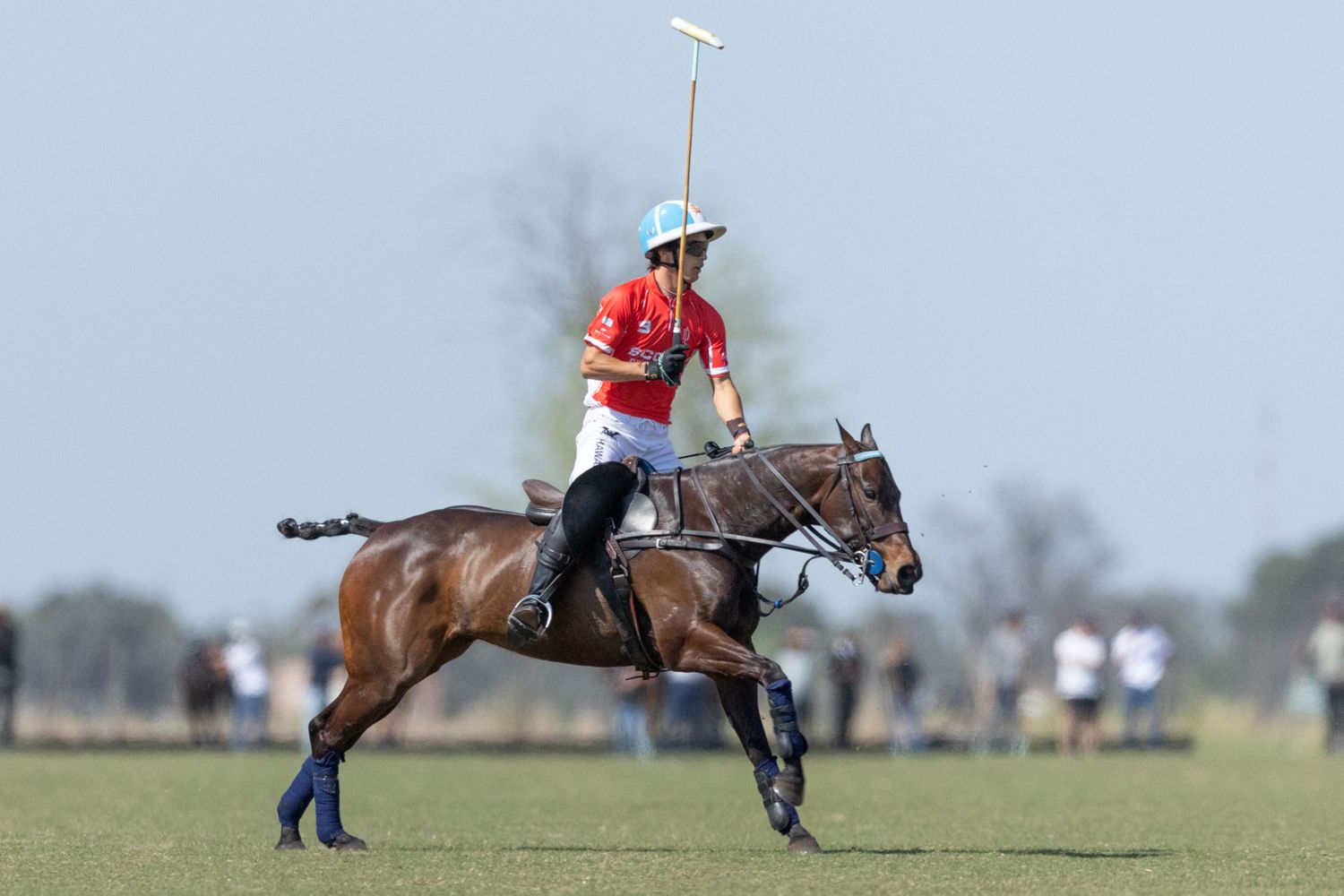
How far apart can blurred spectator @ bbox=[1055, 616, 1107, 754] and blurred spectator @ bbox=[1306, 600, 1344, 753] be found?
3.21 meters

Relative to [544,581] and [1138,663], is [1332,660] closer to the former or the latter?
[1138,663]

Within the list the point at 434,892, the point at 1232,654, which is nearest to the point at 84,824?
the point at 434,892

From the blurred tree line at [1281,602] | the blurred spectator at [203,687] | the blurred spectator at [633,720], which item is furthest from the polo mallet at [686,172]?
the blurred tree line at [1281,602]

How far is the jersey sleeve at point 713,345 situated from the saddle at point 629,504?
75 centimetres

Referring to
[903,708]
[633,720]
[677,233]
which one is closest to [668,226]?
[677,233]

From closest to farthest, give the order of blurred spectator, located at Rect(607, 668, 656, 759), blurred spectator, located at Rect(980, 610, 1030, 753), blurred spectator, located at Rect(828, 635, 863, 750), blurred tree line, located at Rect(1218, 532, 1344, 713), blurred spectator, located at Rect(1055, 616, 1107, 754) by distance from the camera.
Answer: blurred spectator, located at Rect(1055, 616, 1107, 754)
blurred spectator, located at Rect(607, 668, 656, 759)
blurred spectator, located at Rect(980, 610, 1030, 753)
blurred spectator, located at Rect(828, 635, 863, 750)
blurred tree line, located at Rect(1218, 532, 1344, 713)

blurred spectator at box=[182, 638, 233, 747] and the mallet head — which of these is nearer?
the mallet head

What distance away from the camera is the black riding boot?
11.1 m

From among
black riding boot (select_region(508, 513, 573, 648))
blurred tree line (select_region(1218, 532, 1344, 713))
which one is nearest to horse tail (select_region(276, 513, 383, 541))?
black riding boot (select_region(508, 513, 573, 648))

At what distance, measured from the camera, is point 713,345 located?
11953 millimetres

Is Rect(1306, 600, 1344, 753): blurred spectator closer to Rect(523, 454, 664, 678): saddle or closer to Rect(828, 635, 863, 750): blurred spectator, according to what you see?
Rect(828, 635, 863, 750): blurred spectator

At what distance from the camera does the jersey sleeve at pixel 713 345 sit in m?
11.9

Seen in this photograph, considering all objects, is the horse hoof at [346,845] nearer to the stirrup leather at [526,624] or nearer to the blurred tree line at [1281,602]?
the stirrup leather at [526,624]

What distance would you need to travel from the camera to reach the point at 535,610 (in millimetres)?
11172
